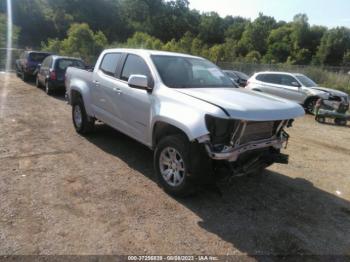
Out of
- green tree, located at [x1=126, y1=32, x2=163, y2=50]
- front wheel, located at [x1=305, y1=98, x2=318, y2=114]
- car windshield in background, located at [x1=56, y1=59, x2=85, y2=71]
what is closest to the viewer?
car windshield in background, located at [x1=56, y1=59, x2=85, y2=71]

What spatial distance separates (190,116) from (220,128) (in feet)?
1.30

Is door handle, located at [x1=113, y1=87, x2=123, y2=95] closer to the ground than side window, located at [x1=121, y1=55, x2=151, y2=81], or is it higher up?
closer to the ground

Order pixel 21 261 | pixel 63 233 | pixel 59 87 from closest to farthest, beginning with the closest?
pixel 21 261 → pixel 63 233 → pixel 59 87

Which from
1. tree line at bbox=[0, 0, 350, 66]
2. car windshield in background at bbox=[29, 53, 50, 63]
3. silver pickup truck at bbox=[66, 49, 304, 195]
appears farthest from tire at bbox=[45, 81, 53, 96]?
tree line at bbox=[0, 0, 350, 66]

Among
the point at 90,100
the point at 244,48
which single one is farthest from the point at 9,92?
the point at 244,48

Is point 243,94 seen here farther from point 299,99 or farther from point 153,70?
point 299,99

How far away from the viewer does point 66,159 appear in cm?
586

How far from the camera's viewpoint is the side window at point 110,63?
608 centimetres

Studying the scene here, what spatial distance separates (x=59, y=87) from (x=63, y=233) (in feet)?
35.0

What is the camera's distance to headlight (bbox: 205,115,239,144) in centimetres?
401

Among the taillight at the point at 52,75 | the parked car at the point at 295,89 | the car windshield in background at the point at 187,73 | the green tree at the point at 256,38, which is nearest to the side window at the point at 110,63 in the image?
the car windshield in background at the point at 187,73

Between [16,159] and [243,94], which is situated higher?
[243,94]

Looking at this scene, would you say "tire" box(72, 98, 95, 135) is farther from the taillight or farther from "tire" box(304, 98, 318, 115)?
"tire" box(304, 98, 318, 115)

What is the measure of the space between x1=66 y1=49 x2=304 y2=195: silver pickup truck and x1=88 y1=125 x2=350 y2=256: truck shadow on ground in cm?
45
